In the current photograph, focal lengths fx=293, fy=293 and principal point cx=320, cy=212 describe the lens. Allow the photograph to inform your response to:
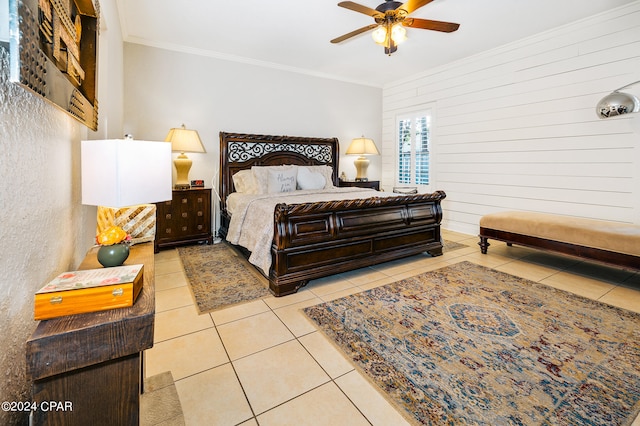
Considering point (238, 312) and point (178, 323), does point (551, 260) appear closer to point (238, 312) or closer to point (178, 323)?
point (238, 312)

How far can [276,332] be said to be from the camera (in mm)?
2049

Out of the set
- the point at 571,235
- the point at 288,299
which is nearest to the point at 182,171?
the point at 288,299

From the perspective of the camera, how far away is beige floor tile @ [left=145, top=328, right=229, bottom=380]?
65.9 inches

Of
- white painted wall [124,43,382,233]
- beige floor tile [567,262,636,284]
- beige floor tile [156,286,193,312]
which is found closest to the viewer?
beige floor tile [156,286,193,312]

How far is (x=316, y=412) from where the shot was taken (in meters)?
1.38

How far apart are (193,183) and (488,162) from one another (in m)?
4.48

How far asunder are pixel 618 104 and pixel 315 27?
340 cm

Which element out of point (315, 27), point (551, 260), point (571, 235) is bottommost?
point (551, 260)

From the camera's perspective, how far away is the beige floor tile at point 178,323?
2.03 m

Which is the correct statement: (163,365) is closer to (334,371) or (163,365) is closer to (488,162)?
(334,371)

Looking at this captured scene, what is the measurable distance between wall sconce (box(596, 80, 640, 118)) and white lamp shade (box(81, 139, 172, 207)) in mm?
4218

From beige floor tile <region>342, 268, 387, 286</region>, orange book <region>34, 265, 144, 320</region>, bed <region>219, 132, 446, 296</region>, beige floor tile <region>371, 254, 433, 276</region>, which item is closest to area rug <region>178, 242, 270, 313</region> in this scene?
bed <region>219, 132, 446, 296</region>

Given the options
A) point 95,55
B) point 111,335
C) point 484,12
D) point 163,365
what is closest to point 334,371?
point 163,365

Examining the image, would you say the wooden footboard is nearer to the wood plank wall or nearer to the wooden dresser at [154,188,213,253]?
the wood plank wall
